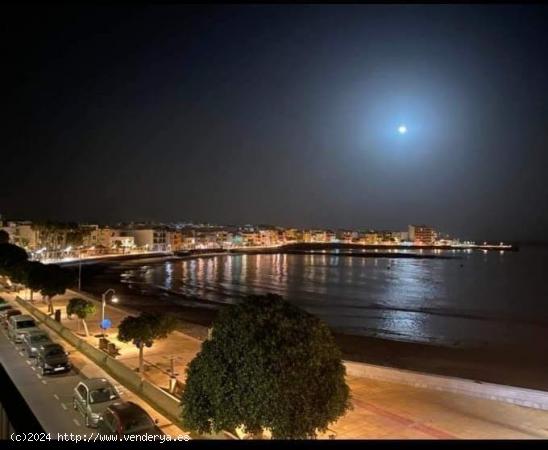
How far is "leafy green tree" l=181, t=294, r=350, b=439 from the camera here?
9.15 metres

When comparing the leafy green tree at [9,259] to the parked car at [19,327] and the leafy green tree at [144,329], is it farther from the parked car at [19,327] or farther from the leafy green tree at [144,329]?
the leafy green tree at [144,329]

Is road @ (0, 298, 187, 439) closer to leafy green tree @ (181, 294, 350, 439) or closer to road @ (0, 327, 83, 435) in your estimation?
road @ (0, 327, 83, 435)

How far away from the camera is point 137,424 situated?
34.7 feet

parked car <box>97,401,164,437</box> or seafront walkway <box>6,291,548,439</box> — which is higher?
parked car <box>97,401,164,437</box>

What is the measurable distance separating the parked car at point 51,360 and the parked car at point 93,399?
11.4ft

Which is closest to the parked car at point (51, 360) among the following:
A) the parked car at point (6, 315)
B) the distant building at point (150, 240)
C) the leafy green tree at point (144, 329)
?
the leafy green tree at point (144, 329)

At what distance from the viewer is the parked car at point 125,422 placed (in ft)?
34.2

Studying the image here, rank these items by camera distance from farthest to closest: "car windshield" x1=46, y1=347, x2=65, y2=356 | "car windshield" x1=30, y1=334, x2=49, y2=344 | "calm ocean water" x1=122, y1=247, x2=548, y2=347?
1. "calm ocean water" x1=122, y1=247, x2=548, y2=347
2. "car windshield" x1=30, y1=334, x2=49, y2=344
3. "car windshield" x1=46, y1=347, x2=65, y2=356

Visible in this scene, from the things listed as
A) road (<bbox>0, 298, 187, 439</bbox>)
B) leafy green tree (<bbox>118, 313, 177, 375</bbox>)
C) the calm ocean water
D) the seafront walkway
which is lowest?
the calm ocean water

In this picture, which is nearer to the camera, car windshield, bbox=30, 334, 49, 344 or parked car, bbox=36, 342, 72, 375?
parked car, bbox=36, 342, 72, 375

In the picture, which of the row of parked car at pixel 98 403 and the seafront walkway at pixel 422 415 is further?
the seafront walkway at pixel 422 415

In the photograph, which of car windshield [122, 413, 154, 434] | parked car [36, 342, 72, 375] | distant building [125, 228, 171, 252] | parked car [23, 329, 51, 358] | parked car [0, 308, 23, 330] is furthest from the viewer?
distant building [125, 228, 171, 252]

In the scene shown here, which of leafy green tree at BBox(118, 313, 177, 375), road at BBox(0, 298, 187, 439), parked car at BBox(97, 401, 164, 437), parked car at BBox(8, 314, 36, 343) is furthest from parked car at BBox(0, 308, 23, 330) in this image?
parked car at BBox(97, 401, 164, 437)

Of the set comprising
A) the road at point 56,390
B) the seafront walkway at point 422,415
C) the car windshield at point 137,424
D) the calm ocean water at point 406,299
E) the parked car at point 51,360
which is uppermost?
the car windshield at point 137,424
